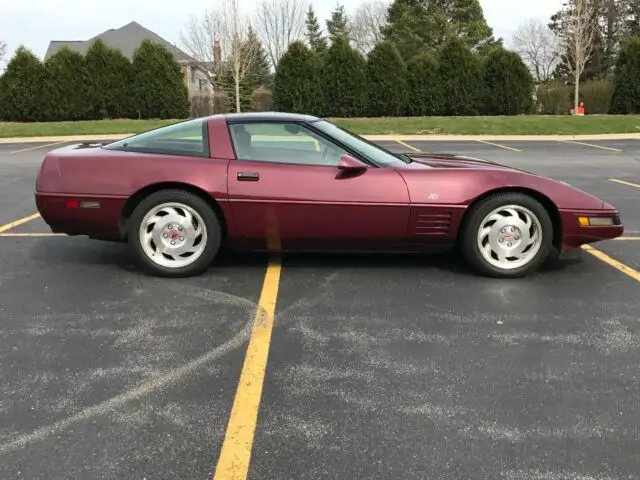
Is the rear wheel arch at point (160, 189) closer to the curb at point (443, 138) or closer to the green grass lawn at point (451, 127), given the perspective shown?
the curb at point (443, 138)

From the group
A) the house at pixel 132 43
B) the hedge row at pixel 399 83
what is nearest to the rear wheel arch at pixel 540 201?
the hedge row at pixel 399 83

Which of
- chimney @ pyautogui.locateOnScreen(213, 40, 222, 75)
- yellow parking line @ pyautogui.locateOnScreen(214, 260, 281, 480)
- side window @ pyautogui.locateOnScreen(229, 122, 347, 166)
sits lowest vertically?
yellow parking line @ pyautogui.locateOnScreen(214, 260, 281, 480)

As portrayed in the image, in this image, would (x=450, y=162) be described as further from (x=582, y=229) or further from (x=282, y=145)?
(x=282, y=145)

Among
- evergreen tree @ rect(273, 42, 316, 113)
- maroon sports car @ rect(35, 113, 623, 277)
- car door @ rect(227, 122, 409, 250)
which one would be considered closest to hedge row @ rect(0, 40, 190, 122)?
evergreen tree @ rect(273, 42, 316, 113)

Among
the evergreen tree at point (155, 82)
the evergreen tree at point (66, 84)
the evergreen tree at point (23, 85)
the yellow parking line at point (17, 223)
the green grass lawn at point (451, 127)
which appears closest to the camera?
the yellow parking line at point (17, 223)

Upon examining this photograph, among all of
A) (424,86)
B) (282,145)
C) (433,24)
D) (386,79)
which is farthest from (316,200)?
(433,24)

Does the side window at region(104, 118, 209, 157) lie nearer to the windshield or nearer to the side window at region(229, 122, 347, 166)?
the side window at region(229, 122, 347, 166)

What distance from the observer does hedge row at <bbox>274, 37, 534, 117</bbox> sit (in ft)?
92.6

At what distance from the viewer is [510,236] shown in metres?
4.50

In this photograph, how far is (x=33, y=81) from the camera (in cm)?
2772

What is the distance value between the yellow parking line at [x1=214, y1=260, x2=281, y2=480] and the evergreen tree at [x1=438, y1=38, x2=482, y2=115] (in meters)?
26.2

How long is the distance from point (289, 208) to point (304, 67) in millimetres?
25414

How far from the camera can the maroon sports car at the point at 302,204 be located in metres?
4.43

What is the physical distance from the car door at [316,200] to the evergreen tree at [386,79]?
2488cm
